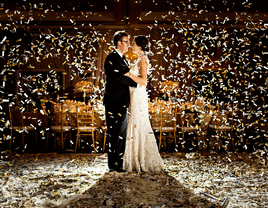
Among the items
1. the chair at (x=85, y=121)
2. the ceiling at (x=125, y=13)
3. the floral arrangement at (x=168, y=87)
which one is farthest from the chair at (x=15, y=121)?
the floral arrangement at (x=168, y=87)

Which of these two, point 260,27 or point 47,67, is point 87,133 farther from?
point 260,27

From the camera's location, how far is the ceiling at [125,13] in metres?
7.65

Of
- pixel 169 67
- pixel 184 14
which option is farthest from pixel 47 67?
pixel 184 14

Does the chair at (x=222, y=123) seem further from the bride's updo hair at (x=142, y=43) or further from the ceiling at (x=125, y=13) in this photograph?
the ceiling at (x=125, y=13)

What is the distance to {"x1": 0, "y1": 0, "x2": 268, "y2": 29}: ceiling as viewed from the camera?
25.1 ft

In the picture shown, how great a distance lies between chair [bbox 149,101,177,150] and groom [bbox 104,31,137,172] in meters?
1.95

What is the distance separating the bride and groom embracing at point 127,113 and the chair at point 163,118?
5.95 ft

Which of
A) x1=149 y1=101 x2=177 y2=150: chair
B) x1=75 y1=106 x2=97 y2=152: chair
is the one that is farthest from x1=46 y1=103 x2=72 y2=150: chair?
x1=149 y1=101 x2=177 y2=150: chair

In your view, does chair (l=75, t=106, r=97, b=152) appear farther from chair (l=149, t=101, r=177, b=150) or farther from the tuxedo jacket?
the tuxedo jacket

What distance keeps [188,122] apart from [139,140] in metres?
2.39

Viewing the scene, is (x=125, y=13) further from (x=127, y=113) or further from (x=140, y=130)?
(x=140, y=130)

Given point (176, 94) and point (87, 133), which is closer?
point (87, 133)

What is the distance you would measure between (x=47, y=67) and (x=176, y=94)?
4557mm

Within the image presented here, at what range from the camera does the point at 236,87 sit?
950 cm
